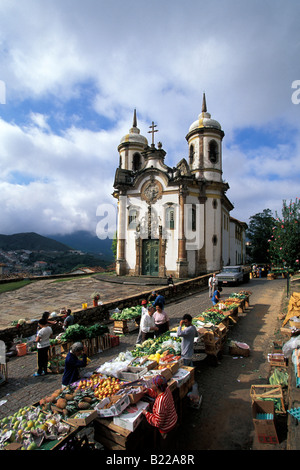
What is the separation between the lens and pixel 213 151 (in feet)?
102

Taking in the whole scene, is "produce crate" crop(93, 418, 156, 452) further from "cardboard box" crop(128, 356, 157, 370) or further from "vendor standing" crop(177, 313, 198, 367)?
"vendor standing" crop(177, 313, 198, 367)

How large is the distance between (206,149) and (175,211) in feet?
28.5

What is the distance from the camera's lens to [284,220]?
17.8 meters

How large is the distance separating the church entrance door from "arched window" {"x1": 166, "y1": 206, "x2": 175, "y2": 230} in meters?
2.12

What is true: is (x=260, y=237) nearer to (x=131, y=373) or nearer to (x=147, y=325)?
(x=147, y=325)

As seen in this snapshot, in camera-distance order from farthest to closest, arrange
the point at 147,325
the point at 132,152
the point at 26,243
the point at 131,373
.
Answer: the point at 26,243, the point at 132,152, the point at 147,325, the point at 131,373

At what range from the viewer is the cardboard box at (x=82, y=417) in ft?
12.7

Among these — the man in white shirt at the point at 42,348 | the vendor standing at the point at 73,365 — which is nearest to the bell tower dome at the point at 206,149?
the man in white shirt at the point at 42,348

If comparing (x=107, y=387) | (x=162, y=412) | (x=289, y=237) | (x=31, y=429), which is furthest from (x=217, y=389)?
(x=289, y=237)

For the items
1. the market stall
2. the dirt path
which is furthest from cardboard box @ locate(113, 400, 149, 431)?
the dirt path

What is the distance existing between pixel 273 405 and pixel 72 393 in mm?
3665

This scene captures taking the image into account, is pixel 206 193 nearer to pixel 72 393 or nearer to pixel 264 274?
pixel 264 274

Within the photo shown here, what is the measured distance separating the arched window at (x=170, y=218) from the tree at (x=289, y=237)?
11323 mm

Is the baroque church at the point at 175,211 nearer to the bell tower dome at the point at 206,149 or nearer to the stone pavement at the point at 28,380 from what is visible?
the bell tower dome at the point at 206,149
